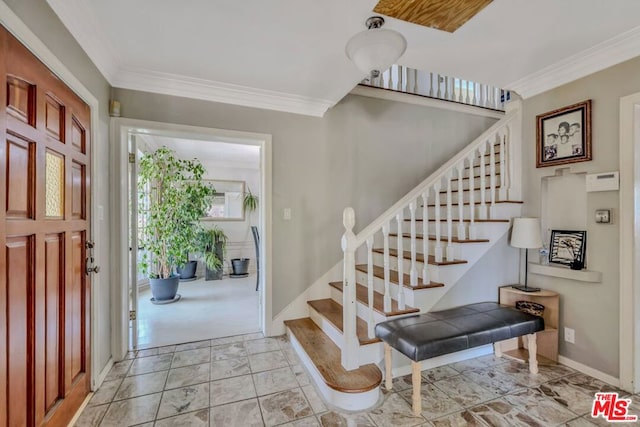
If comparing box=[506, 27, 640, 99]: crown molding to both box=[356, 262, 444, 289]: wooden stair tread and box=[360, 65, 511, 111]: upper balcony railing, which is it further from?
box=[356, 262, 444, 289]: wooden stair tread

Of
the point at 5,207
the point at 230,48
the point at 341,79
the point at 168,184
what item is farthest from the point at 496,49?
the point at 168,184

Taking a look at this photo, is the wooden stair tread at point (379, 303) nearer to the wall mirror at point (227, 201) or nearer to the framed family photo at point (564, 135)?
the framed family photo at point (564, 135)

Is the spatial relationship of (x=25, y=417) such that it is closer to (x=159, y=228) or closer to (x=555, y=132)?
(x=159, y=228)

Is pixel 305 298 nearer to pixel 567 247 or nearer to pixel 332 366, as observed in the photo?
pixel 332 366

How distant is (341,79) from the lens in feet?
8.22

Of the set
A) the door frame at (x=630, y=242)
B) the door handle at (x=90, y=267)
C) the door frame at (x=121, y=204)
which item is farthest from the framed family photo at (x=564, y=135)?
the door handle at (x=90, y=267)

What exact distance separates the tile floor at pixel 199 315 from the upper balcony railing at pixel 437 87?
9.83ft

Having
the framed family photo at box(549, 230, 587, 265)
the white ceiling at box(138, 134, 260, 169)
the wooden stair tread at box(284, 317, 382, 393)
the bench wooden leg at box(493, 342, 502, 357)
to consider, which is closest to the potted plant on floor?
the white ceiling at box(138, 134, 260, 169)

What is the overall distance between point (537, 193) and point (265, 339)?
2813 millimetres

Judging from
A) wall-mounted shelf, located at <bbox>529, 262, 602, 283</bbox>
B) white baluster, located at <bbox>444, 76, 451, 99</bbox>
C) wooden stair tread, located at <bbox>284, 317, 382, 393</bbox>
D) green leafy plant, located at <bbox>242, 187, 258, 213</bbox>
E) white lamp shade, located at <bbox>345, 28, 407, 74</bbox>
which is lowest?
wooden stair tread, located at <bbox>284, 317, 382, 393</bbox>

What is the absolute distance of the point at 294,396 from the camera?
194 cm

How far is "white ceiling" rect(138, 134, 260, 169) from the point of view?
4574mm

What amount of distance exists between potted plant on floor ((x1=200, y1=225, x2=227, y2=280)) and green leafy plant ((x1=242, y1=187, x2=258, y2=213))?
0.71 m

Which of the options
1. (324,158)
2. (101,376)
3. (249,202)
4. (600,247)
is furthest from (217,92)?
(249,202)
